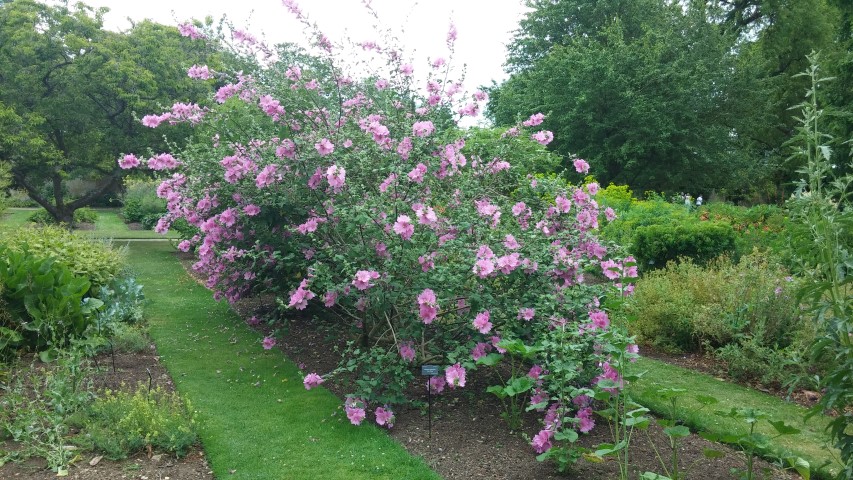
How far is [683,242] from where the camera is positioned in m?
8.16

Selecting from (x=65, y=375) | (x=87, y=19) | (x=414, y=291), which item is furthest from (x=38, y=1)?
(x=414, y=291)

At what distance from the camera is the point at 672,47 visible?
1880cm

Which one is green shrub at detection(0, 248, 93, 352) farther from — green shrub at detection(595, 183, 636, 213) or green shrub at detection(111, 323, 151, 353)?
green shrub at detection(595, 183, 636, 213)

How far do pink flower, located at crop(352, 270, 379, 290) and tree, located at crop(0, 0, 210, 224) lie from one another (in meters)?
12.1

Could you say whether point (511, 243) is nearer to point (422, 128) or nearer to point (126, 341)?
point (422, 128)

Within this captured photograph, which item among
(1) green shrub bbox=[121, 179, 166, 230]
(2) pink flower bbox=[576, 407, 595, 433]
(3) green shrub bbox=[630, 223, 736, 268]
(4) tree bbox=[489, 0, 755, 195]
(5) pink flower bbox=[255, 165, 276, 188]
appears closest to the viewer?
(2) pink flower bbox=[576, 407, 595, 433]

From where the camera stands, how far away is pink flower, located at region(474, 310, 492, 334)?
3.98m

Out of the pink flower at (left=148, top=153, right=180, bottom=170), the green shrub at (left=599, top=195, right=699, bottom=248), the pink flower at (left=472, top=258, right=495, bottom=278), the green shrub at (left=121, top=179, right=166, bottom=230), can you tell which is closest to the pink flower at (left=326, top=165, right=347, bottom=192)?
the pink flower at (left=472, top=258, right=495, bottom=278)

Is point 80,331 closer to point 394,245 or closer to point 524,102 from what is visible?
point 394,245

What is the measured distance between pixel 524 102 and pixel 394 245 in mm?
17079

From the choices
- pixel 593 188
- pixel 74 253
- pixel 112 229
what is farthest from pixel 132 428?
pixel 112 229

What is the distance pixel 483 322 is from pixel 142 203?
16.7m

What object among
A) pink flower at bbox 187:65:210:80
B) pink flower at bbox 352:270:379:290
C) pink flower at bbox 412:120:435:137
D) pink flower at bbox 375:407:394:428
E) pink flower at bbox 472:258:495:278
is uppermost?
pink flower at bbox 187:65:210:80

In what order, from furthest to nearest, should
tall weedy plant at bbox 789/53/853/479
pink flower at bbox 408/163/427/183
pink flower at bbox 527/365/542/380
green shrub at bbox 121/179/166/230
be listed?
green shrub at bbox 121/179/166/230 < pink flower at bbox 408/163/427/183 < pink flower at bbox 527/365/542/380 < tall weedy plant at bbox 789/53/853/479
